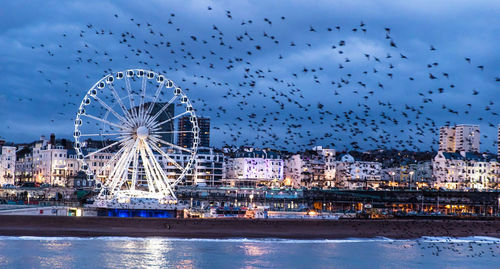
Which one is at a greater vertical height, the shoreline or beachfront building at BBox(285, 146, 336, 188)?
beachfront building at BBox(285, 146, 336, 188)

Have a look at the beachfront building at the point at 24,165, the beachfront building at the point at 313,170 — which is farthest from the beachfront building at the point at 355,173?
the beachfront building at the point at 24,165

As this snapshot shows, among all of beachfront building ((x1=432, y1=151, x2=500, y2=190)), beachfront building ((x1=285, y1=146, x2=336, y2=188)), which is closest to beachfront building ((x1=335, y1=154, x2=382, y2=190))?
beachfront building ((x1=285, y1=146, x2=336, y2=188))

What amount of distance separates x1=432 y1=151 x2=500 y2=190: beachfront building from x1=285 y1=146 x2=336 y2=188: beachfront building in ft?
76.1

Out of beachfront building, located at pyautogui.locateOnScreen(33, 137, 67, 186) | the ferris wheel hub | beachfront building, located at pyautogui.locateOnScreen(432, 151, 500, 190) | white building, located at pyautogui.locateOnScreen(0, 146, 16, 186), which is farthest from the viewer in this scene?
white building, located at pyautogui.locateOnScreen(0, 146, 16, 186)

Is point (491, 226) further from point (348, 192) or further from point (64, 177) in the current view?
point (64, 177)

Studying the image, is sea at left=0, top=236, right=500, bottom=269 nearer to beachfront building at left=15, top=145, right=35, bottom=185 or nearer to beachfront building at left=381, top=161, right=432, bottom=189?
beachfront building at left=381, top=161, right=432, bottom=189

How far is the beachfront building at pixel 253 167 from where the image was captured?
15638 centimetres

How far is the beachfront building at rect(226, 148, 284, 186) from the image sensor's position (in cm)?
15638

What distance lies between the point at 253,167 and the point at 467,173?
155 ft

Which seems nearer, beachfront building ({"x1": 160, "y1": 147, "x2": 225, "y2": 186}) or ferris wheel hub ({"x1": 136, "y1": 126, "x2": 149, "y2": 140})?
ferris wheel hub ({"x1": 136, "y1": 126, "x2": 149, "y2": 140})

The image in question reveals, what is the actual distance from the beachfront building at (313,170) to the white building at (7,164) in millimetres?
61913

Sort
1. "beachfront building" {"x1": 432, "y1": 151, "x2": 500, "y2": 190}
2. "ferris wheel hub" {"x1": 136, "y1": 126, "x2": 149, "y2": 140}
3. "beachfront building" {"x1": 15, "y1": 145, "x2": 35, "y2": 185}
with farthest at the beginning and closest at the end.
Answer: "beachfront building" {"x1": 432, "y1": 151, "x2": 500, "y2": 190} → "beachfront building" {"x1": 15, "y1": 145, "x2": 35, "y2": 185} → "ferris wheel hub" {"x1": 136, "y1": 126, "x2": 149, "y2": 140}

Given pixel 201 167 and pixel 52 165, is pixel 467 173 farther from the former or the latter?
pixel 52 165

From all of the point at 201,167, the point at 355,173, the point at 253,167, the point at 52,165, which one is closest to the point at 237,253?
the point at 201,167
